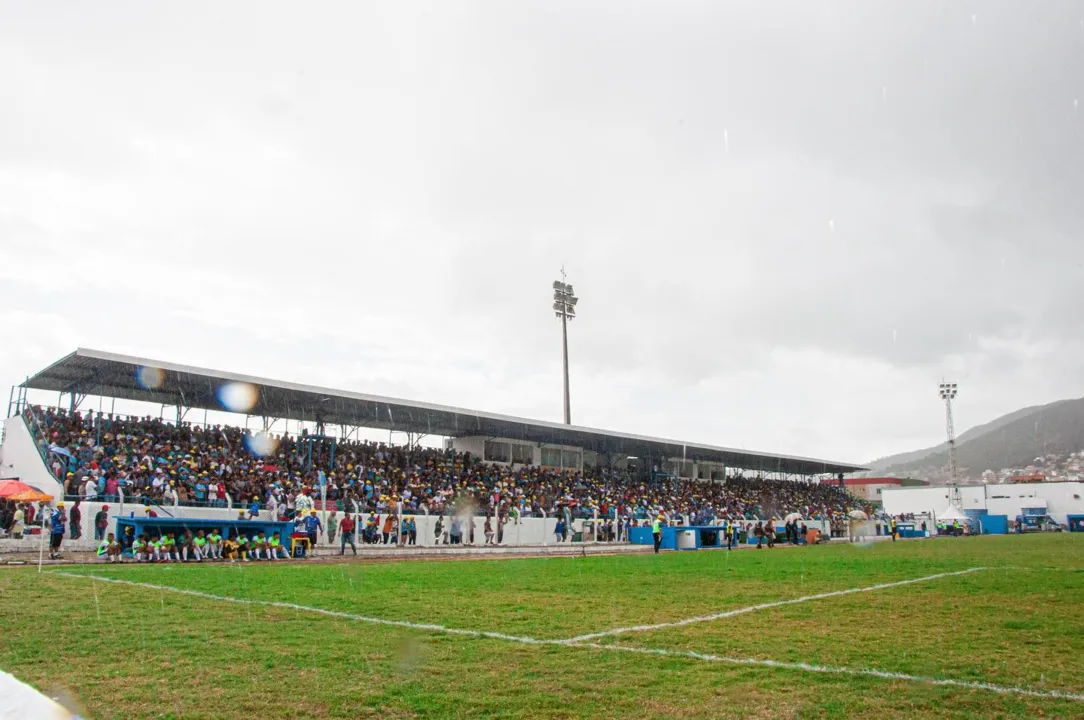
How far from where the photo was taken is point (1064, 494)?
74.5 metres

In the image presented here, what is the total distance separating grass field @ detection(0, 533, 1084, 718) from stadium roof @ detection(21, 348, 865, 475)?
729 inches

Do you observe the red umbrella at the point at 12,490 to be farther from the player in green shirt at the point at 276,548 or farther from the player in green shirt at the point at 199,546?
the player in green shirt at the point at 276,548

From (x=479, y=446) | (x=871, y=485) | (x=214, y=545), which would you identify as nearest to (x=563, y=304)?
(x=479, y=446)

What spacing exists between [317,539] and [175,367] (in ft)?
31.4

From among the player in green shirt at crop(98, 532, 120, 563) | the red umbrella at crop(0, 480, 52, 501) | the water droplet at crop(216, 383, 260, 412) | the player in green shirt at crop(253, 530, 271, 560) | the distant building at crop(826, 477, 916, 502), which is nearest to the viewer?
the red umbrella at crop(0, 480, 52, 501)

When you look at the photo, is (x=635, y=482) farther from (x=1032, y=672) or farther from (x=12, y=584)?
(x=1032, y=672)

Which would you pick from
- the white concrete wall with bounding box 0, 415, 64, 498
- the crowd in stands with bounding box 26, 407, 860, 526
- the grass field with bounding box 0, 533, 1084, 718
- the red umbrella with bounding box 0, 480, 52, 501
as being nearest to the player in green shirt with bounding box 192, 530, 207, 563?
the crowd in stands with bounding box 26, 407, 860, 526

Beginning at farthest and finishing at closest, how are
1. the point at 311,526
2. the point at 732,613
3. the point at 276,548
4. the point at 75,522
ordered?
the point at 311,526
the point at 276,548
the point at 75,522
the point at 732,613

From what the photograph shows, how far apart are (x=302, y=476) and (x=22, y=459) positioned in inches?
371

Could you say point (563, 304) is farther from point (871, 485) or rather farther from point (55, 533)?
point (871, 485)

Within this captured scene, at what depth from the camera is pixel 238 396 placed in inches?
1380

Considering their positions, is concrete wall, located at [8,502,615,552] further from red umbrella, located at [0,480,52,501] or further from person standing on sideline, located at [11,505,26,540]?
red umbrella, located at [0,480,52,501]

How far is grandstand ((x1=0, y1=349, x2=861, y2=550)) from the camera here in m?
26.2

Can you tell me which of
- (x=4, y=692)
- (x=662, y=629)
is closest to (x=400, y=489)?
(x=662, y=629)
